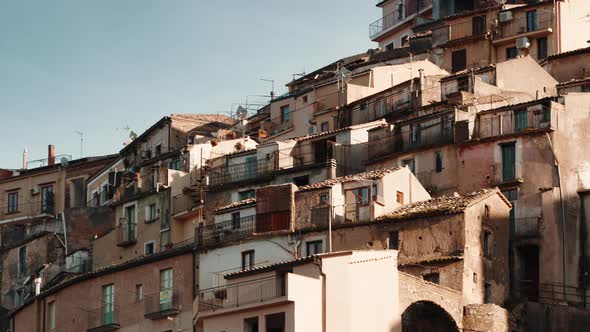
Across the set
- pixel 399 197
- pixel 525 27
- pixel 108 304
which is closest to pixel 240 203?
pixel 108 304

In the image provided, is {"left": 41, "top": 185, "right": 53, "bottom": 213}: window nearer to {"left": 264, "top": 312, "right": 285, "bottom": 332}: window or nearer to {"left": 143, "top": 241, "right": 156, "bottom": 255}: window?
{"left": 143, "top": 241, "right": 156, "bottom": 255}: window

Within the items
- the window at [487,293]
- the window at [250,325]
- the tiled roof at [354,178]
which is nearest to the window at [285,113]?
the tiled roof at [354,178]

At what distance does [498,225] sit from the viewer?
70.0 meters

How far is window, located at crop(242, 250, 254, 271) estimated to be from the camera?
71.9 m

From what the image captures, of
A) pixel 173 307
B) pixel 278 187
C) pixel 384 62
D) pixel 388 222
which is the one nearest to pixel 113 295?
pixel 173 307

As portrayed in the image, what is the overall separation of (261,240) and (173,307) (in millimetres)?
5161

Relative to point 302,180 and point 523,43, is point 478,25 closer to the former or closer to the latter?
point 523,43

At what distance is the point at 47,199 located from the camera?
112m

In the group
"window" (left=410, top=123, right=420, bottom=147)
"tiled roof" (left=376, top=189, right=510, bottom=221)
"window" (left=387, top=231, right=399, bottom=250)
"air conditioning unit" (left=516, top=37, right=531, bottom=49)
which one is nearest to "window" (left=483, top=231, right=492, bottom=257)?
"tiled roof" (left=376, top=189, right=510, bottom=221)

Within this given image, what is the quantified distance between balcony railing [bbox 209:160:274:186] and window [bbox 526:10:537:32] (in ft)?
66.8

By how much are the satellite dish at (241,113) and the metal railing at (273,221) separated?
30076 mm

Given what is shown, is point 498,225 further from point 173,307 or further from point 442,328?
point 173,307

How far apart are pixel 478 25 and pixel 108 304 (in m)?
32.4

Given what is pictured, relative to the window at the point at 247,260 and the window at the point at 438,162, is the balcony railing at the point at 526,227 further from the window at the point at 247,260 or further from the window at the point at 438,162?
the window at the point at 247,260
